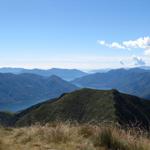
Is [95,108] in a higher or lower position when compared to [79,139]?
lower

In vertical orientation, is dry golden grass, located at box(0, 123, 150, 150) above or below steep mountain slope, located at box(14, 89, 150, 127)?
above

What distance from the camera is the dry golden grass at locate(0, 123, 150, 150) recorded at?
7.09 m

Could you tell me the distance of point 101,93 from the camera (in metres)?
147

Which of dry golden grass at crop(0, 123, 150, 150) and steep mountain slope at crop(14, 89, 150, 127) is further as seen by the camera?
steep mountain slope at crop(14, 89, 150, 127)

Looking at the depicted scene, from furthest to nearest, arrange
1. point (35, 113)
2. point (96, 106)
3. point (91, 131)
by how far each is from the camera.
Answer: point (35, 113), point (96, 106), point (91, 131)

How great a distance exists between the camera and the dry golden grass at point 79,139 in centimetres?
709

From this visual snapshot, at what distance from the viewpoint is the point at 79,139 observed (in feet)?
25.4

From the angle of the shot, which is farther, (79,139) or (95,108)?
(95,108)

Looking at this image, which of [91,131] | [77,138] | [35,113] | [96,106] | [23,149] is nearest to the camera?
[23,149]

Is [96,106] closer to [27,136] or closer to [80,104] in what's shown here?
[80,104]

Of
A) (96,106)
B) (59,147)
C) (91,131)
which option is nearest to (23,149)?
(59,147)

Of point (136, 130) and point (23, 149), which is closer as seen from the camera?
point (23, 149)

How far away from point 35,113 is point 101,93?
3130 cm

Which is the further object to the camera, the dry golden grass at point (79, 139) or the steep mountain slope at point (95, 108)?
the steep mountain slope at point (95, 108)
